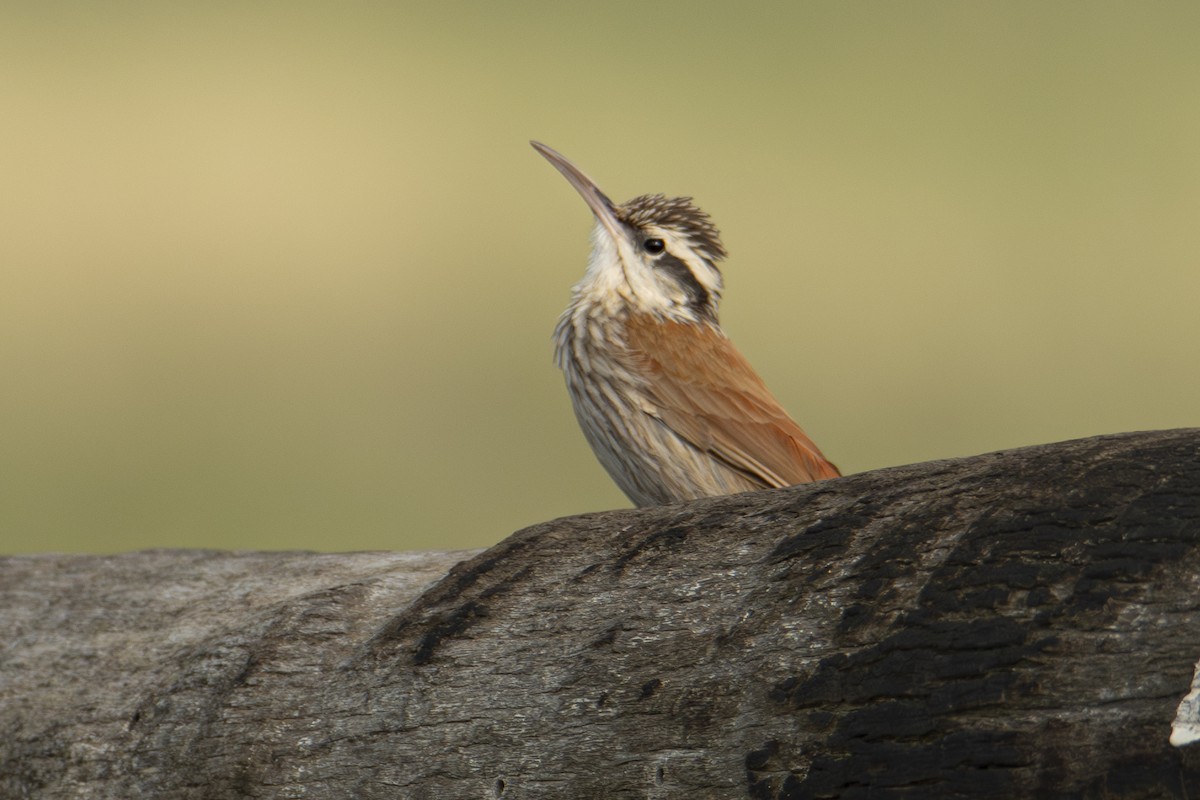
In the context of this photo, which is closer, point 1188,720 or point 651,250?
point 1188,720

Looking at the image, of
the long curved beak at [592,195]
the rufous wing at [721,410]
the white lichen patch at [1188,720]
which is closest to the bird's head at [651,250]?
the long curved beak at [592,195]

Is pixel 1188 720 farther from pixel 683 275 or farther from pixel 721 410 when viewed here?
pixel 683 275

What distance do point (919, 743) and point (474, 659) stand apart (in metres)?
0.95

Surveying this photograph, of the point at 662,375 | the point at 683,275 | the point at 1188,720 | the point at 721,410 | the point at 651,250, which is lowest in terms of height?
the point at 1188,720

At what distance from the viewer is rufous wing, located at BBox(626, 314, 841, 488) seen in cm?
524

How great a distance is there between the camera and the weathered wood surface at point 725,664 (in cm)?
218

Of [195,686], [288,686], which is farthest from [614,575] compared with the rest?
[195,686]

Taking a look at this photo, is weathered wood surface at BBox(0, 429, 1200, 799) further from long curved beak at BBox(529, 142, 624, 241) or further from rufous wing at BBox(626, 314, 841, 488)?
long curved beak at BBox(529, 142, 624, 241)

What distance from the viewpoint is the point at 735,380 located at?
5.54 meters

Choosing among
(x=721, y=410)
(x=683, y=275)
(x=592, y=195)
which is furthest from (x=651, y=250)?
(x=721, y=410)

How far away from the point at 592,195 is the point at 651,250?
0.34 m

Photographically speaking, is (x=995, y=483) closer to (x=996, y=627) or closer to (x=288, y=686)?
(x=996, y=627)

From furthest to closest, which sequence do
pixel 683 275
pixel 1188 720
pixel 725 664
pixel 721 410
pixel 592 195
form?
1. pixel 683 275
2. pixel 592 195
3. pixel 721 410
4. pixel 725 664
5. pixel 1188 720

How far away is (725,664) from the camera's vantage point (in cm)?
251
